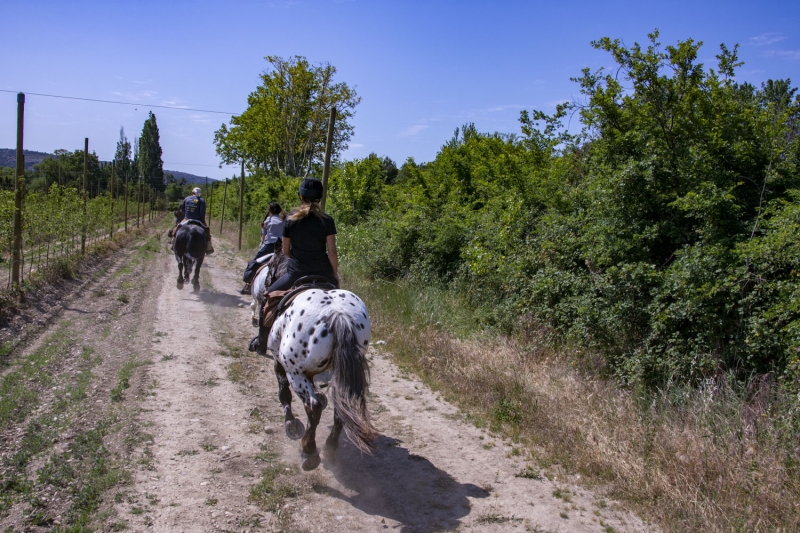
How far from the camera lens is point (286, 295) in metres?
5.32

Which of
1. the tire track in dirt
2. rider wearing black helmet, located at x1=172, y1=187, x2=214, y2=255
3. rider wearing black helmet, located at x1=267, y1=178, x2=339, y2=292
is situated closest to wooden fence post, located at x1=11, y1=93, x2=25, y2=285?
rider wearing black helmet, located at x1=172, y1=187, x2=214, y2=255

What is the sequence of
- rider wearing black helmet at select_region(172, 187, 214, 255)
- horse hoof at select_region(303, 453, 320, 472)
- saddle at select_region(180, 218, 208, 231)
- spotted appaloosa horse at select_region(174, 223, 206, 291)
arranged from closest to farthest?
horse hoof at select_region(303, 453, 320, 472) → spotted appaloosa horse at select_region(174, 223, 206, 291) → saddle at select_region(180, 218, 208, 231) → rider wearing black helmet at select_region(172, 187, 214, 255)

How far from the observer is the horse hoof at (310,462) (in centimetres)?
470

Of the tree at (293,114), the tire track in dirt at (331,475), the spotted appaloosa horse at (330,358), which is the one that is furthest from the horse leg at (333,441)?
the tree at (293,114)

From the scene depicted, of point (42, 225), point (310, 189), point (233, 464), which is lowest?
point (233, 464)

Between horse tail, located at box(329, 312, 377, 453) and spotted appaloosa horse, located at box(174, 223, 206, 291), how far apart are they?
9982mm

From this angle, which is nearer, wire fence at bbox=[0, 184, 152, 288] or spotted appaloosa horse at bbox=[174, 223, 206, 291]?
wire fence at bbox=[0, 184, 152, 288]

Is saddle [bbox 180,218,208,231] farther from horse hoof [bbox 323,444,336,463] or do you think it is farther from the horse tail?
the horse tail

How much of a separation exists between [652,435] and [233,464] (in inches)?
146

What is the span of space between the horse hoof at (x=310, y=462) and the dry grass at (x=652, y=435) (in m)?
2.02

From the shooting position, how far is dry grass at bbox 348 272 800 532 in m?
4.03

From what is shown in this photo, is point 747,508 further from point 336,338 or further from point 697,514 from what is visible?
point 336,338

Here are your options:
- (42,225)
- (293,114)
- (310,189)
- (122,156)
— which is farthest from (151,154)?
(310,189)

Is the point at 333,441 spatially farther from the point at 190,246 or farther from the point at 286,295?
the point at 190,246
